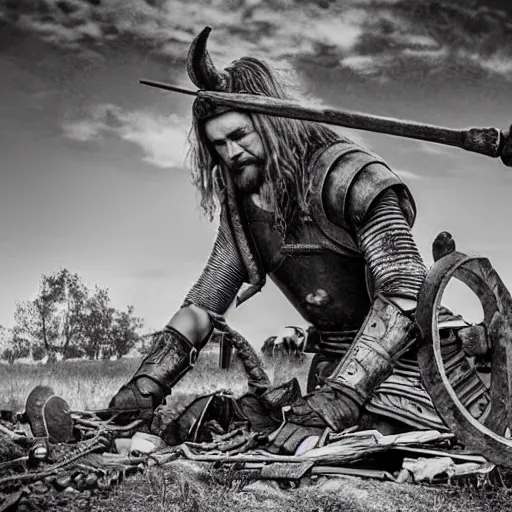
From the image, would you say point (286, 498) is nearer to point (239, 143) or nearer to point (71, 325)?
point (239, 143)

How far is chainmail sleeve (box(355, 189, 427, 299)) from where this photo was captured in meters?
4.34

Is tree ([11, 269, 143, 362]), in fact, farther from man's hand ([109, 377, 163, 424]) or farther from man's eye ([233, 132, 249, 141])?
man's eye ([233, 132, 249, 141])

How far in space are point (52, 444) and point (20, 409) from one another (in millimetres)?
712

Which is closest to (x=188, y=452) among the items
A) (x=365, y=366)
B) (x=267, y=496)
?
(x=267, y=496)

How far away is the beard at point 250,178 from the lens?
15.5ft

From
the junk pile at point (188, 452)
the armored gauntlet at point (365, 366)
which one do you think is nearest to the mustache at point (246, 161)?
the armored gauntlet at point (365, 366)

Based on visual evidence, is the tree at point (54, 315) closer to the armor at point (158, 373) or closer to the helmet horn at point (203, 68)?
the armor at point (158, 373)

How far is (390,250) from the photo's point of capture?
440cm

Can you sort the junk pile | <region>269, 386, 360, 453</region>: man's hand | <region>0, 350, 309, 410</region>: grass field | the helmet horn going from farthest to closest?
1. <region>0, 350, 309, 410</region>: grass field
2. the helmet horn
3. <region>269, 386, 360, 453</region>: man's hand
4. the junk pile

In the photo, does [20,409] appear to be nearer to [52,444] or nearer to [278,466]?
[52,444]

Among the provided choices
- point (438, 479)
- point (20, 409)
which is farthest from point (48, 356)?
point (438, 479)

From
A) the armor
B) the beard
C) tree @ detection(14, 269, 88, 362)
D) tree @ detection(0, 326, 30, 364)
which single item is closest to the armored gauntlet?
the beard

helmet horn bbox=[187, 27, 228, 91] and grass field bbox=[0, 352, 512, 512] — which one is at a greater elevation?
helmet horn bbox=[187, 27, 228, 91]

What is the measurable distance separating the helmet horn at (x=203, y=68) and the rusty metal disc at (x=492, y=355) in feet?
4.84
